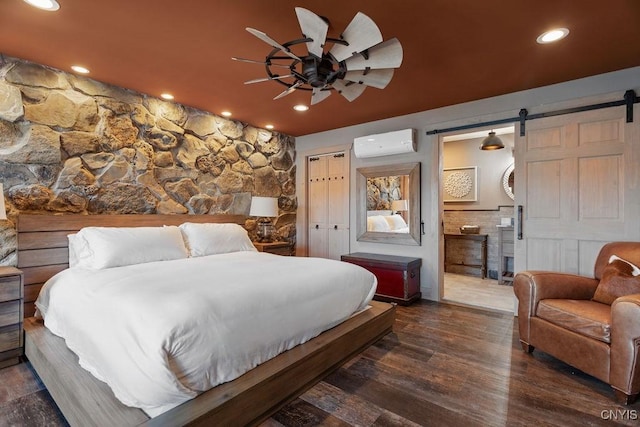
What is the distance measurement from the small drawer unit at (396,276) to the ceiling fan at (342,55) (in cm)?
231

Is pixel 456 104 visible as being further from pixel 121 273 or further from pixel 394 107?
pixel 121 273

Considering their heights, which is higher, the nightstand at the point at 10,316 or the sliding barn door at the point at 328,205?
the sliding barn door at the point at 328,205

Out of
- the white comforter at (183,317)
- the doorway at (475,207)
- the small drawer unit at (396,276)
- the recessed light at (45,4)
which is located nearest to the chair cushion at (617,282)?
the small drawer unit at (396,276)

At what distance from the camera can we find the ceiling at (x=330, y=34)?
2.02 meters

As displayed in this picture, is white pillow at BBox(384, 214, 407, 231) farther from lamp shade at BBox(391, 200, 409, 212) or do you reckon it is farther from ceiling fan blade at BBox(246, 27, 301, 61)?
ceiling fan blade at BBox(246, 27, 301, 61)

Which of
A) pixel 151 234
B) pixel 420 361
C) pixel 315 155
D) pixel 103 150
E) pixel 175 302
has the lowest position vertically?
pixel 420 361

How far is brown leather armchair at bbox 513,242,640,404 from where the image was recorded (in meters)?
1.87

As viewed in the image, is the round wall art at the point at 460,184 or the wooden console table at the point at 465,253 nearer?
the wooden console table at the point at 465,253

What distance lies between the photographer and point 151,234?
2.99 metres

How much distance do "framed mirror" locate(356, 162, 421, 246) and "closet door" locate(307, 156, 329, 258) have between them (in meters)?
0.66

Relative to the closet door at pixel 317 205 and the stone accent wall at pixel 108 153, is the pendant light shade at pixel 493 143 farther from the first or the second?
the stone accent wall at pixel 108 153

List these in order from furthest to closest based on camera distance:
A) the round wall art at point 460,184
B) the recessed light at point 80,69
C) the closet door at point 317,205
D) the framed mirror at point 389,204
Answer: the round wall art at point 460,184
the closet door at point 317,205
the framed mirror at point 389,204
the recessed light at point 80,69

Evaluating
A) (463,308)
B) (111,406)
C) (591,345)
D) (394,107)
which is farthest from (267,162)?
(591,345)

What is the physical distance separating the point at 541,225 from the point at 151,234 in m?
3.95
